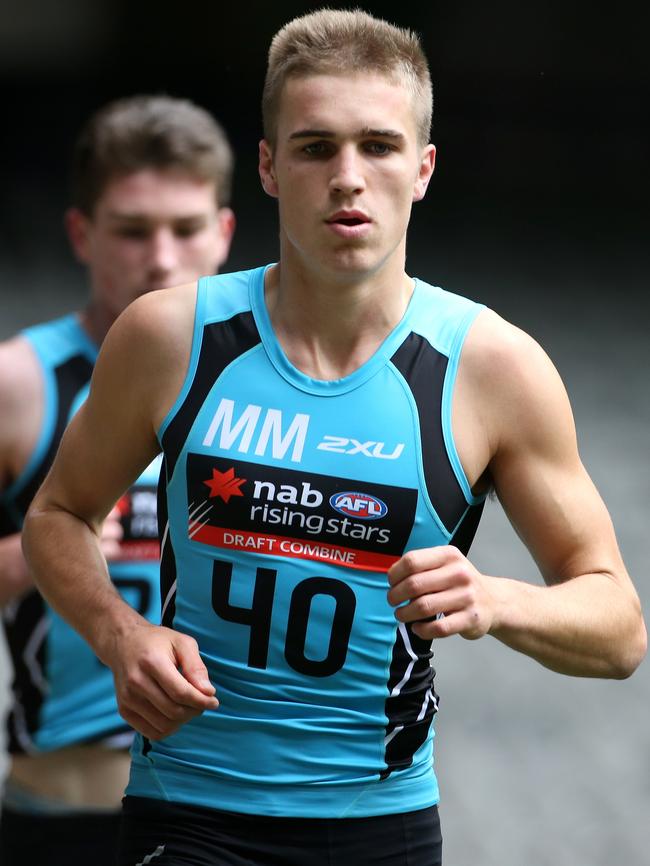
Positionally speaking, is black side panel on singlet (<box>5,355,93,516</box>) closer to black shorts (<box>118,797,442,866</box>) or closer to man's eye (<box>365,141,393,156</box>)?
black shorts (<box>118,797,442,866</box>)

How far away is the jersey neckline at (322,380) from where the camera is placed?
2.65 metres

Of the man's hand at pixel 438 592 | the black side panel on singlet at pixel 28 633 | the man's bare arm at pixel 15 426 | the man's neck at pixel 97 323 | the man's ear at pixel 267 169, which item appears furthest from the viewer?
the man's neck at pixel 97 323

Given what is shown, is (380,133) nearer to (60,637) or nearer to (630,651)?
(630,651)

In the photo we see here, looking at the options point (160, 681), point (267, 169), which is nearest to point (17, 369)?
point (267, 169)

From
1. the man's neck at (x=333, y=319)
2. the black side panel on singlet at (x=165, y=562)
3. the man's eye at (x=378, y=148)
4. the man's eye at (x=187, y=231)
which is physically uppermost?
the man's eye at (x=187, y=231)

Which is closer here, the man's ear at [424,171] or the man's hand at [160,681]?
the man's hand at [160,681]

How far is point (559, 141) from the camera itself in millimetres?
14078

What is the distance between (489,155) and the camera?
560 inches

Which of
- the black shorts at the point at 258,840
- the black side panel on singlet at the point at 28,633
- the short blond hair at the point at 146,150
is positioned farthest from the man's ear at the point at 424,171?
the short blond hair at the point at 146,150

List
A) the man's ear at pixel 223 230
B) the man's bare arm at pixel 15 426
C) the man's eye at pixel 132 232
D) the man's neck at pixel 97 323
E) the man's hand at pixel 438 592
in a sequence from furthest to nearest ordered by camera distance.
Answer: the man's ear at pixel 223 230 < the man's eye at pixel 132 232 < the man's neck at pixel 97 323 < the man's bare arm at pixel 15 426 < the man's hand at pixel 438 592

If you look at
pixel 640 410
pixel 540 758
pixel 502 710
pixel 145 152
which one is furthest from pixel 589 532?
pixel 640 410

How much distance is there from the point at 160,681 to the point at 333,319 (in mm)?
719

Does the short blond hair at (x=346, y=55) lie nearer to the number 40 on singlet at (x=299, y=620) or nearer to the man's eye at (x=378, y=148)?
the man's eye at (x=378, y=148)

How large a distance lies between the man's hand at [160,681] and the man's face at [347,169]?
2.22 feet
